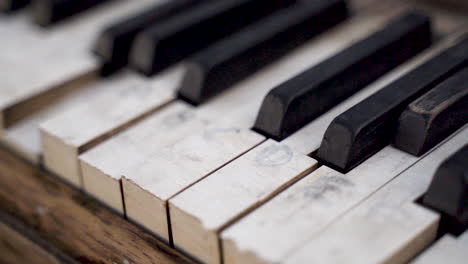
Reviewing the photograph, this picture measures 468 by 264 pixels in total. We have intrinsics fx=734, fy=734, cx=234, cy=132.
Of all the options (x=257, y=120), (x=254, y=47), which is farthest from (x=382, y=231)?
(x=254, y=47)

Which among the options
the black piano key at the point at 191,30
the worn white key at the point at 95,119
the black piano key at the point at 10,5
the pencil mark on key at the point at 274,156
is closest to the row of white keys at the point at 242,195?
the pencil mark on key at the point at 274,156

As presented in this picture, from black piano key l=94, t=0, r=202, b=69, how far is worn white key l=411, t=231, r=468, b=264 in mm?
717

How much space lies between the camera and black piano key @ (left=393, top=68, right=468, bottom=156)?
1.01 meters

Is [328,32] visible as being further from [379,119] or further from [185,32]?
[379,119]

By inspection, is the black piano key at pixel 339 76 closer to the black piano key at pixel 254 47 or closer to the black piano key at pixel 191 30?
the black piano key at pixel 254 47

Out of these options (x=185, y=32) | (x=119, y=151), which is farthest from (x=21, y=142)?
(x=185, y=32)

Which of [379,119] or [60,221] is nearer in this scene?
[379,119]

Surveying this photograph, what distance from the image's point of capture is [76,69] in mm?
1349

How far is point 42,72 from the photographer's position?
4.41ft

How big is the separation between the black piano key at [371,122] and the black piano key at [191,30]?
0.42 m

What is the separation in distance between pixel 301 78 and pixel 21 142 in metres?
0.50

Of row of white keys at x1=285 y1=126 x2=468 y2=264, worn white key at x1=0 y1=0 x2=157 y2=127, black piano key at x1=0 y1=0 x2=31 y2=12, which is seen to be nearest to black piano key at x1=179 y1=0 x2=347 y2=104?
worn white key at x1=0 y1=0 x2=157 y2=127

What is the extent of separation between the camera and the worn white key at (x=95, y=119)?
1.14 metres

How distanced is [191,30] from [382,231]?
63 cm
